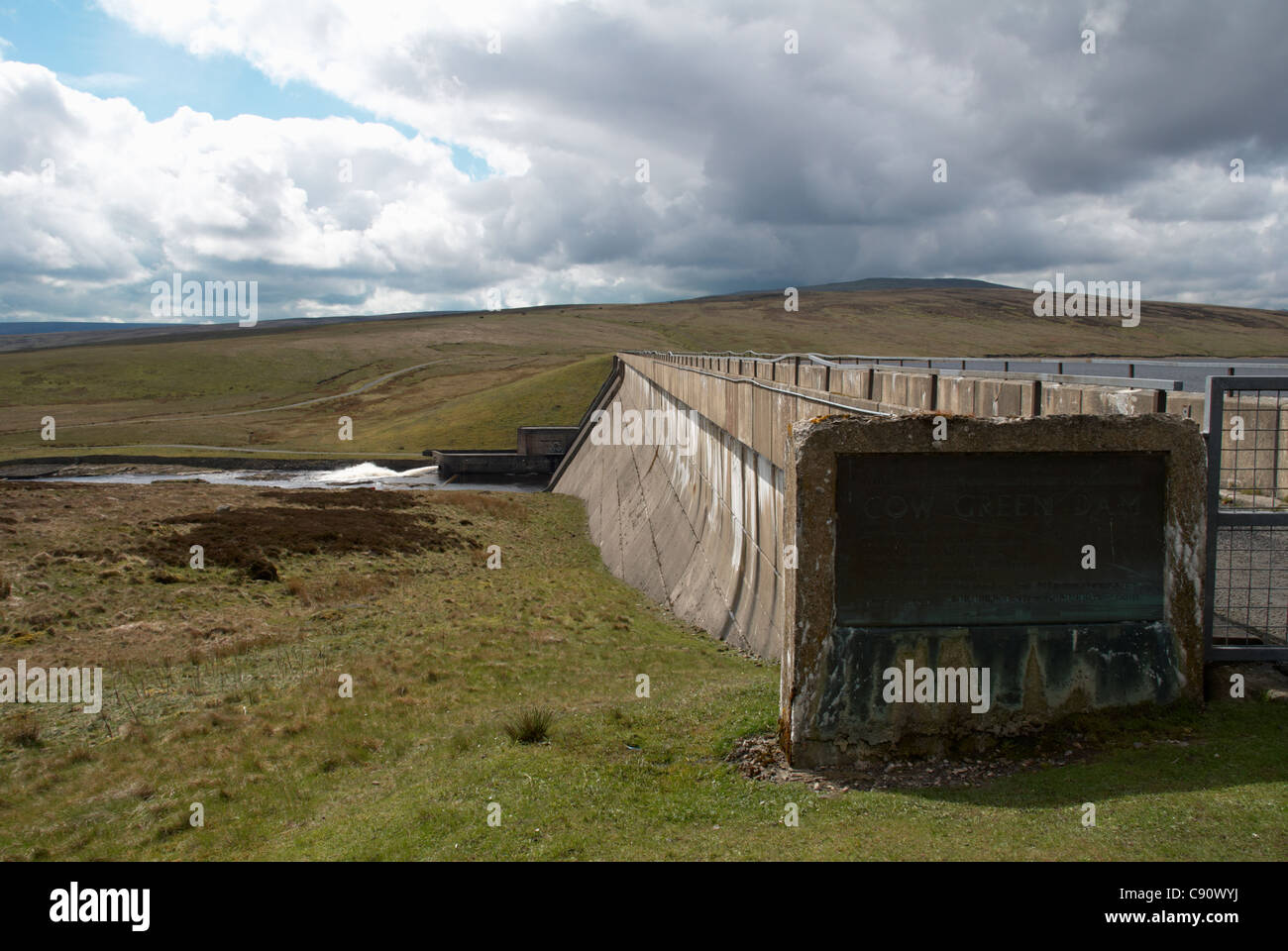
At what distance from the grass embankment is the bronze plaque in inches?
55.6

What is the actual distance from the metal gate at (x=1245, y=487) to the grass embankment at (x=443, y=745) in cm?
82

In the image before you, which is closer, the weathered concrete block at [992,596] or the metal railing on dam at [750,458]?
the weathered concrete block at [992,596]

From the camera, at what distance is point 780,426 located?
1495 centimetres

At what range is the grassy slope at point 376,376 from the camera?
8950 cm

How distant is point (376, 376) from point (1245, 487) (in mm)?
140748

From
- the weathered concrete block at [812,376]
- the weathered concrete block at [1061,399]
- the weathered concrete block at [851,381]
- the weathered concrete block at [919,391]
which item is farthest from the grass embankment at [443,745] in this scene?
the weathered concrete block at [812,376]

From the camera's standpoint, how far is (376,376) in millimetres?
140125

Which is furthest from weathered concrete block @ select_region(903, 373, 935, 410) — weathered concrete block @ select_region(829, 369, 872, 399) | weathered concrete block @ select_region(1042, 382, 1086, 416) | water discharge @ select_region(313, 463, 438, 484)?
water discharge @ select_region(313, 463, 438, 484)

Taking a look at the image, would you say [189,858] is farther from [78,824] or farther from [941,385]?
[941,385]

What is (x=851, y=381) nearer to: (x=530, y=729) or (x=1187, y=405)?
(x=1187, y=405)

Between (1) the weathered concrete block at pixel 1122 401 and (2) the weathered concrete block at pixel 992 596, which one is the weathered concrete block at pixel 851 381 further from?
(2) the weathered concrete block at pixel 992 596

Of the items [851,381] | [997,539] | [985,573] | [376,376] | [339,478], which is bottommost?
[339,478]

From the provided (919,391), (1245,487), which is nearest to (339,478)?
(919,391)
